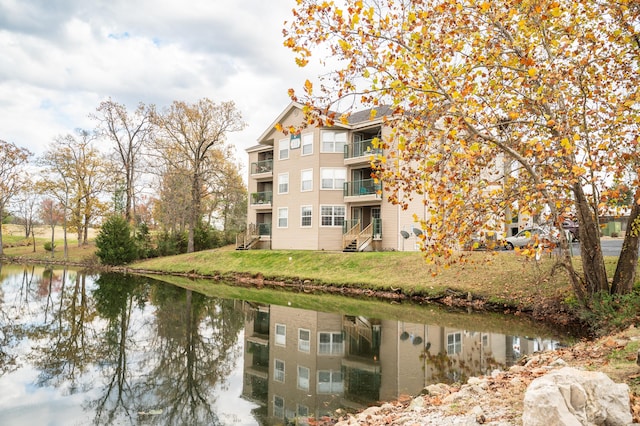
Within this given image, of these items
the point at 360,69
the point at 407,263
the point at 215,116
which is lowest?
the point at 407,263

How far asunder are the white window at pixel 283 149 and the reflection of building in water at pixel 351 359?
2336 centimetres

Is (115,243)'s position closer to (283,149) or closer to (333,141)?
(283,149)

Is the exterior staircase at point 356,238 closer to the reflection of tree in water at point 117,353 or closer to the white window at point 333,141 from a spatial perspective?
the white window at point 333,141

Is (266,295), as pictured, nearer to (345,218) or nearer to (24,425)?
(345,218)

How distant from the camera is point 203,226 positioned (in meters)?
46.4

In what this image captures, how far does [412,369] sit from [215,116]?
3707cm

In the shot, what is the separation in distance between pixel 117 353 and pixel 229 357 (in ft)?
9.39

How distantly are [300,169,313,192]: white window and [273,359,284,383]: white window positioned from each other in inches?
993

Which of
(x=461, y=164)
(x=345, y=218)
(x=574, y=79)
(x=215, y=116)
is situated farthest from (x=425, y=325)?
(x=215, y=116)

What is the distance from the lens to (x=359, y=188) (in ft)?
110

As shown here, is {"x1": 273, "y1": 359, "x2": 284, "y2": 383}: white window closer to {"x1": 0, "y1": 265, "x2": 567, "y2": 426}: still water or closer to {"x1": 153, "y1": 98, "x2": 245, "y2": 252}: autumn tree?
{"x1": 0, "y1": 265, "x2": 567, "y2": 426}: still water

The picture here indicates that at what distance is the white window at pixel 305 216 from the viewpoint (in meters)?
35.2

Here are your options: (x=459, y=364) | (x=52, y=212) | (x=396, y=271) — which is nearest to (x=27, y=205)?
(x=52, y=212)

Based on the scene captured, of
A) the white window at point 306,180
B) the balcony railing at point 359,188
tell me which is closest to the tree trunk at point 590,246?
the balcony railing at point 359,188
